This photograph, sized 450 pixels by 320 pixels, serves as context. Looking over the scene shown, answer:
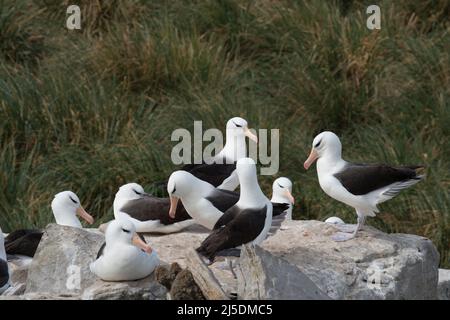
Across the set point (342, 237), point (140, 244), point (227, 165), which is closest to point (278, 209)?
point (342, 237)

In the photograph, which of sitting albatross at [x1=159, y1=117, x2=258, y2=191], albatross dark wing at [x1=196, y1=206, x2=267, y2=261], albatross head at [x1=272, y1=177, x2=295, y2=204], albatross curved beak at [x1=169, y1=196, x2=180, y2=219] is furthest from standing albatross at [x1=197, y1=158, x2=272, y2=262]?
albatross head at [x1=272, y1=177, x2=295, y2=204]

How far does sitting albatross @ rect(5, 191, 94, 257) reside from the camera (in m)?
8.01

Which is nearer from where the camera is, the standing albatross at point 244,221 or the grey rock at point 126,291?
the grey rock at point 126,291

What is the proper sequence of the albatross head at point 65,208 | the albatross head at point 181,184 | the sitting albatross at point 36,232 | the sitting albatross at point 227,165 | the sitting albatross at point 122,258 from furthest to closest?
1. the sitting albatross at point 227,165
2. the albatross head at point 65,208
3. the sitting albatross at point 36,232
4. the albatross head at point 181,184
5. the sitting albatross at point 122,258

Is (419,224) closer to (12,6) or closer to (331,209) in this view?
(331,209)

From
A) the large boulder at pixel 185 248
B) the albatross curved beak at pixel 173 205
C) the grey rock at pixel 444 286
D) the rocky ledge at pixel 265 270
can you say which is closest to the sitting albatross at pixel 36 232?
the rocky ledge at pixel 265 270

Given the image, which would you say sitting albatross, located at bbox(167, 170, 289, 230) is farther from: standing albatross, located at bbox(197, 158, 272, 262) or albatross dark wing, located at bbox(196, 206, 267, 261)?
albatross dark wing, located at bbox(196, 206, 267, 261)

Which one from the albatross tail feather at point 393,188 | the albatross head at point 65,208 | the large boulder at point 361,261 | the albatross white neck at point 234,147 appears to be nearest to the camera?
the large boulder at point 361,261

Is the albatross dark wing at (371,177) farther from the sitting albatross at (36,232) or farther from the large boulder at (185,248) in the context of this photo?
the sitting albatross at (36,232)

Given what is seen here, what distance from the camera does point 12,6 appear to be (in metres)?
13.4

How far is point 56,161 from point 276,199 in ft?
10.4

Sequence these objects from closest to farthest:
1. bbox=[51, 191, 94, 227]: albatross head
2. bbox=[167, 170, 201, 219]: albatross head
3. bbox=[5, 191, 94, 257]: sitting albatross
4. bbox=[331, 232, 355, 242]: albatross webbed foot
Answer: bbox=[167, 170, 201, 219]: albatross head, bbox=[331, 232, 355, 242]: albatross webbed foot, bbox=[5, 191, 94, 257]: sitting albatross, bbox=[51, 191, 94, 227]: albatross head

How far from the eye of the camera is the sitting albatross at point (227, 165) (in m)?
8.76

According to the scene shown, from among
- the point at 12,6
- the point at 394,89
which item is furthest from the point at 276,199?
the point at 12,6
